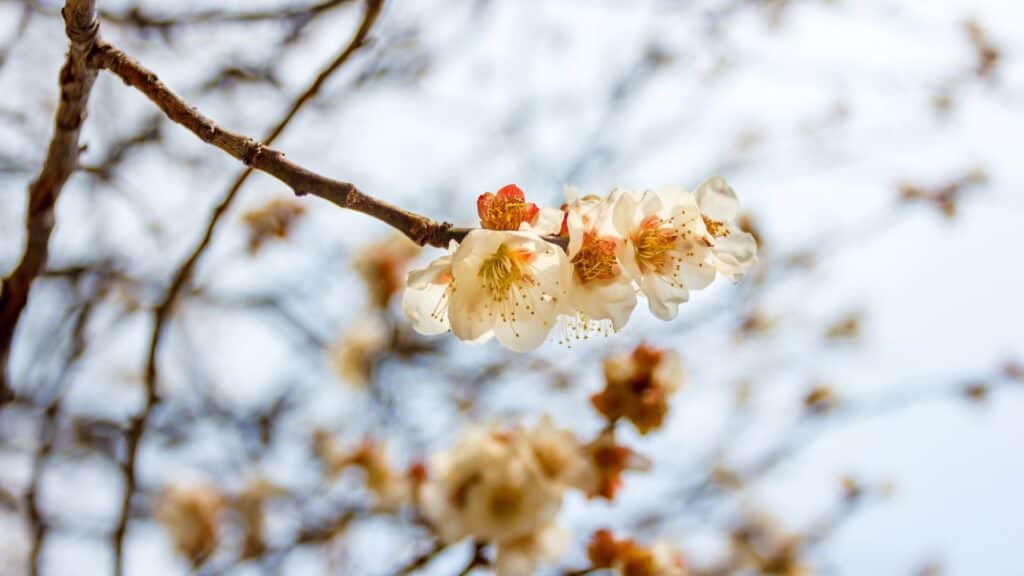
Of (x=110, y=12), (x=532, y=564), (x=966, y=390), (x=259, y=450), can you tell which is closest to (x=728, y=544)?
(x=966, y=390)

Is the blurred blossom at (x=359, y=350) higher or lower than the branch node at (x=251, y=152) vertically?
higher

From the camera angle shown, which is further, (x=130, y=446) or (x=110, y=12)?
(x=110, y=12)

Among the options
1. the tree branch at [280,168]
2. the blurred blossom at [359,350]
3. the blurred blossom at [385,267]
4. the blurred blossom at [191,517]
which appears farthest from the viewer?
the blurred blossom at [359,350]

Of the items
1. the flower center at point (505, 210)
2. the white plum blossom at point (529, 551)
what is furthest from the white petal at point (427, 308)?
the white plum blossom at point (529, 551)

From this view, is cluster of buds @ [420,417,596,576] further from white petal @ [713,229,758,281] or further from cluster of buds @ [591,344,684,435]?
white petal @ [713,229,758,281]

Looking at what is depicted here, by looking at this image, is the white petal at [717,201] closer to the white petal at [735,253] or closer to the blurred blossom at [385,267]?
the white petal at [735,253]

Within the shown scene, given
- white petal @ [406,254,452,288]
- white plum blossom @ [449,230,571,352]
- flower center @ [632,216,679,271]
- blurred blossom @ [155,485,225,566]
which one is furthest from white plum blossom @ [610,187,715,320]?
blurred blossom @ [155,485,225,566]

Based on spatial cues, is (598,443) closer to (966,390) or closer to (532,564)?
(532,564)

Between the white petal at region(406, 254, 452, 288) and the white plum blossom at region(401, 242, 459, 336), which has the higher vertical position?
the white plum blossom at region(401, 242, 459, 336)
